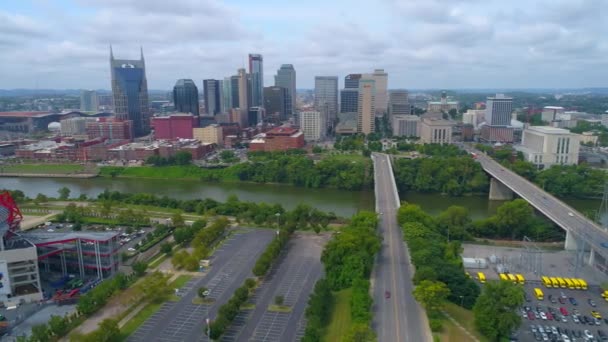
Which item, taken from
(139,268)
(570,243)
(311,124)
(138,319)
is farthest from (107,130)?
(570,243)

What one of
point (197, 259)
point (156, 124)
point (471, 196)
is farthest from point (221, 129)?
point (197, 259)

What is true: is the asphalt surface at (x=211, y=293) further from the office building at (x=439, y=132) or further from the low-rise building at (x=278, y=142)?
the office building at (x=439, y=132)

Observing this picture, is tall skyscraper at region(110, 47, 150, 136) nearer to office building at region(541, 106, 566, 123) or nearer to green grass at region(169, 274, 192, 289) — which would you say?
green grass at region(169, 274, 192, 289)

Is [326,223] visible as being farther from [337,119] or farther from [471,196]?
[337,119]

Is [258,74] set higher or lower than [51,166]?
higher

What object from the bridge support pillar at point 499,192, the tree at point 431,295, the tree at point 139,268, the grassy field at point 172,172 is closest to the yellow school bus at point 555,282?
the tree at point 431,295

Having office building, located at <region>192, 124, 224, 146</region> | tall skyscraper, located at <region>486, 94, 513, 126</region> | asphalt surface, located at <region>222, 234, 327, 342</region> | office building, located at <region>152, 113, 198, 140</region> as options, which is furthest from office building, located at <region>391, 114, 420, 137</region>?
asphalt surface, located at <region>222, 234, 327, 342</region>
